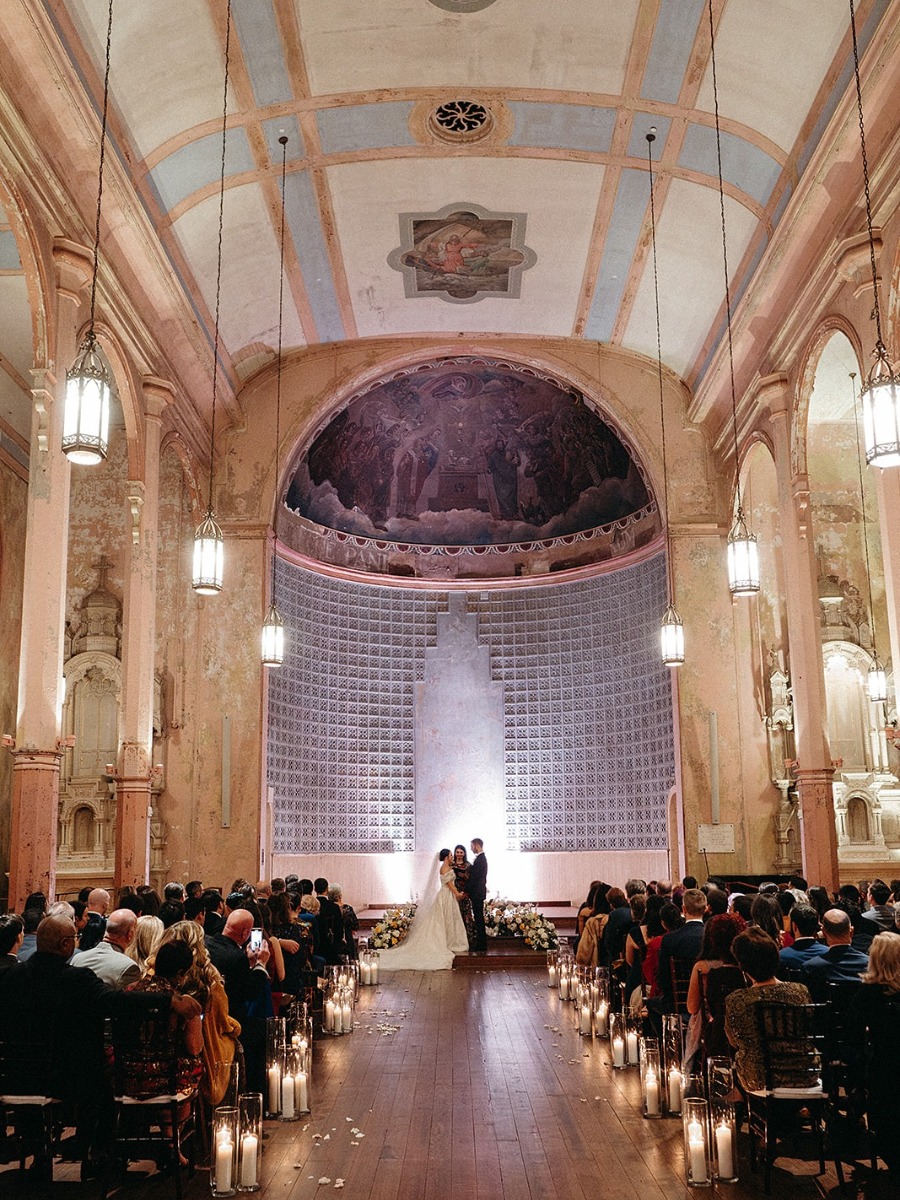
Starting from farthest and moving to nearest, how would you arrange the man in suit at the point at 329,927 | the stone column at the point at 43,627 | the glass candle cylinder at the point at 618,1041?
the man in suit at the point at 329,927 → the stone column at the point at 43,627 → the glass candle cylinder at the point at 618,1041

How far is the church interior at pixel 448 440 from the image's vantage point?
38.2ft

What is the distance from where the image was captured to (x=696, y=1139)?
5.84m

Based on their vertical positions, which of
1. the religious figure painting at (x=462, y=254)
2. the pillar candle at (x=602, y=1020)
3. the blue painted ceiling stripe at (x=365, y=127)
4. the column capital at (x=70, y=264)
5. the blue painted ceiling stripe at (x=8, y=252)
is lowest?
the pillar candle at (x=602, y=1020)

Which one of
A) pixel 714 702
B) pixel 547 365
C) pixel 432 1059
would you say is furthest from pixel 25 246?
pixel 714 702

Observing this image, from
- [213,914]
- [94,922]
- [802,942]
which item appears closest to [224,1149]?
[94,922]

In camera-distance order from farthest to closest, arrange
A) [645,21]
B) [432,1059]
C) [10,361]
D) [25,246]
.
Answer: [10,361] < [645,21] < [25,246] < [432,1059]

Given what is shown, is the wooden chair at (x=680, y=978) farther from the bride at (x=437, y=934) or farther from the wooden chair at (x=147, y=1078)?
the bride at (x=437, y=934)

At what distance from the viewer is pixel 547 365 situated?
20656 mm

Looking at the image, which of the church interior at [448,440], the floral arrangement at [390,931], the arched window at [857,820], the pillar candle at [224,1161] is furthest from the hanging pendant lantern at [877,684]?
the pillar candle at [224,1161]

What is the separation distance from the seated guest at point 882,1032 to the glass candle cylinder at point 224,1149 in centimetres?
313

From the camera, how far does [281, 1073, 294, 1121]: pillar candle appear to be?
7.32 metres

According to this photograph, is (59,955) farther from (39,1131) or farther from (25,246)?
(25,246)

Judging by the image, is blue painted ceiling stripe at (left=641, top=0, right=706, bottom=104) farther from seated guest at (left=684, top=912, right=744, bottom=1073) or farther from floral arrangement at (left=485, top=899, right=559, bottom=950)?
floral arrangement at (left=485, top=899, right=559, bottom=950)

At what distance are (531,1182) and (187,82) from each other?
37.1 ft
